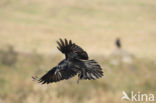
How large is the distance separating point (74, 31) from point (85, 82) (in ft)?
132

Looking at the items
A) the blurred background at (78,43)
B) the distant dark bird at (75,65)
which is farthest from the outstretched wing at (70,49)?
the blurred background at (78,43)

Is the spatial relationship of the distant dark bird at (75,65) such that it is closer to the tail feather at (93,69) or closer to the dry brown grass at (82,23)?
the tail feather at (93,69)

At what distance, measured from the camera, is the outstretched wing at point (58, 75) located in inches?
87.7

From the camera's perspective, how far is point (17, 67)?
12.3m

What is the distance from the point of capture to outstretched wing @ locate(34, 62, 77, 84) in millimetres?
2229

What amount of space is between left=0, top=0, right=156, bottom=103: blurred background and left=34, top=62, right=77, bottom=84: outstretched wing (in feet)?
14.0

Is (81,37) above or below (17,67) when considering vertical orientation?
above

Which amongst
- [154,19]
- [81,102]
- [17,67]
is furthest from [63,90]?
[154,19]

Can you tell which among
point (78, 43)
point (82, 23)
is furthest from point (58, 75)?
point (82, 23)

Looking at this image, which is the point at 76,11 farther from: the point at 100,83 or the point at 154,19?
the point at 100,83

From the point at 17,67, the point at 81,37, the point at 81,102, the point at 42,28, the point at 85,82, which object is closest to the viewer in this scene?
the point at 81,102

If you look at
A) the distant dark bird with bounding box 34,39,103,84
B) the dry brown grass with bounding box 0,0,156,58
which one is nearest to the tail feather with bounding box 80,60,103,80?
the distant dark bird with bounding box 34,39,103,84

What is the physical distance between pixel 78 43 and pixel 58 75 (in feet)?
112

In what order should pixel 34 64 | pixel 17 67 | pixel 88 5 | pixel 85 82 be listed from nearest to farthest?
pixel 85 82, pixel 17 67, pixel 34 64, pixel 88 5
